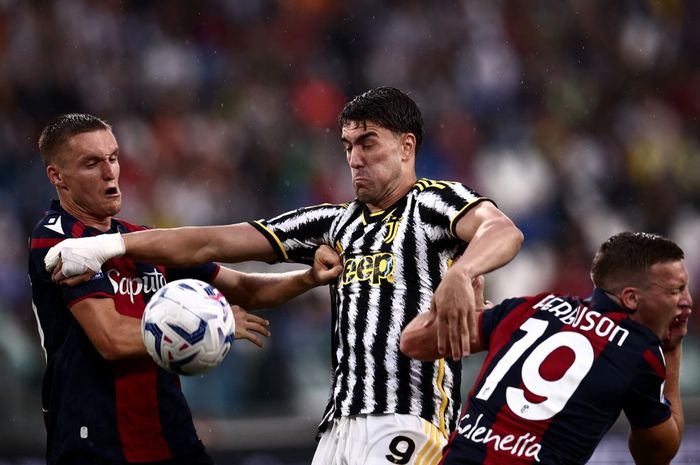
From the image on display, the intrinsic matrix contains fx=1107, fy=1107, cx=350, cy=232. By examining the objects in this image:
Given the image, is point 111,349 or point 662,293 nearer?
point 662,293

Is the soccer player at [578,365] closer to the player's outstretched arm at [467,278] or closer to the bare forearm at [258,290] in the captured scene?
the player's outstretched arm at [467,278]

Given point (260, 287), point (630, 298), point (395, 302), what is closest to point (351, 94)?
point (260, 287)

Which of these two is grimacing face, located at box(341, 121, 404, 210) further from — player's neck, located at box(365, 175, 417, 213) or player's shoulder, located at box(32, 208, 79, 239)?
player's shoulder, located at box(32, 208, 79, 239)

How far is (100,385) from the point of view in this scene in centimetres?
497

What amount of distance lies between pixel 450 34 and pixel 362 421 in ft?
26.6

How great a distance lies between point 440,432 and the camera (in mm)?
4734

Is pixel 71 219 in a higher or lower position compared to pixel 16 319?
higher

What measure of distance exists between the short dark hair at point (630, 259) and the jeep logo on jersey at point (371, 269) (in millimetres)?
892

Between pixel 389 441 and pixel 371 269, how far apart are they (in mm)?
763

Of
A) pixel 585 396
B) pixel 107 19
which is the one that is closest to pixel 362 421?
pixel 585 396

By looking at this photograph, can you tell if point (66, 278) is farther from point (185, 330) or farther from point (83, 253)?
point (185, 330)

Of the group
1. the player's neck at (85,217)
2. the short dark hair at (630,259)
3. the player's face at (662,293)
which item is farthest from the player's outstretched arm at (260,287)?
the player's face at (662,293)

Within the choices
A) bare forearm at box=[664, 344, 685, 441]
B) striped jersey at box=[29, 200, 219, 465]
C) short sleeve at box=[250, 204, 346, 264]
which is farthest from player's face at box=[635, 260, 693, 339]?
striped jersey at box=[29, 200, 219, 465]

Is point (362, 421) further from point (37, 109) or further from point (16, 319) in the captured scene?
point (37, 109)
